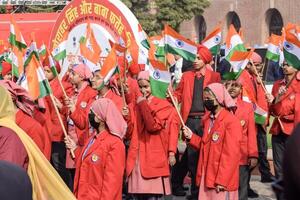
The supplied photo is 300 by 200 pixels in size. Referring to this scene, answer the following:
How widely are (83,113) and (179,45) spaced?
158cm

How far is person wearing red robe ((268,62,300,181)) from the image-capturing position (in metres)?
8.78

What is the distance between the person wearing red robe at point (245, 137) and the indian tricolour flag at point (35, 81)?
1.97 metres

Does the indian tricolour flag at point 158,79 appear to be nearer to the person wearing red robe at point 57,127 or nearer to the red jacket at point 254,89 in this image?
the person wearing red robe at point 57,127

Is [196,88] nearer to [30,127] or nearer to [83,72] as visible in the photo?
[83,72]

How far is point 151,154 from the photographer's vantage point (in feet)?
26.7

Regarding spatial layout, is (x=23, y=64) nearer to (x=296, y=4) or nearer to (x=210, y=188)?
(x=210, y=188)

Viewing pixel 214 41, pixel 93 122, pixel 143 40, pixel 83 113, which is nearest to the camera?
pixel 93 122

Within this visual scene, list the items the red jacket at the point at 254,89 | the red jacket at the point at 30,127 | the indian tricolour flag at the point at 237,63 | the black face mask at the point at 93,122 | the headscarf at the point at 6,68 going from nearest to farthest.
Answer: the red jacket at the point at 30,127 → the black face mask at the point at 93,122 → the indian tricolour flag at the point at 237,63 → the red jacket at the point at 254,89 → the headscarf at the point at 6,68

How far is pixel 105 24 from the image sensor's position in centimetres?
1238

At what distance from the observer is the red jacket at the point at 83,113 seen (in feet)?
27.9

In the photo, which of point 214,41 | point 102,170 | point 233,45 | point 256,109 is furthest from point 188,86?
point 102,170

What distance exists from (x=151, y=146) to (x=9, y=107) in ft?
10.4

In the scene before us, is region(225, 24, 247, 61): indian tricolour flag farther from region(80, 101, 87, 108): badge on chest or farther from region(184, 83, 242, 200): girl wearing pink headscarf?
region(184, 83, 242, 200): girl wearing pink headscarf

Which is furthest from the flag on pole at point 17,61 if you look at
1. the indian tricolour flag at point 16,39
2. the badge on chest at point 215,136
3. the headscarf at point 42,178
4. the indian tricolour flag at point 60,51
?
the headscarf at point 42,178
